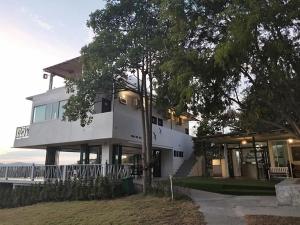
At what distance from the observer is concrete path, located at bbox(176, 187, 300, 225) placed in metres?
8.92

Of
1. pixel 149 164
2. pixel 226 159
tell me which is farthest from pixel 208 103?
pixel 226 159

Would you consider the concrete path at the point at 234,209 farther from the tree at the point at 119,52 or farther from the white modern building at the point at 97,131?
the white modern building at the point at 97,131

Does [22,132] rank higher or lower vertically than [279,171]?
higher

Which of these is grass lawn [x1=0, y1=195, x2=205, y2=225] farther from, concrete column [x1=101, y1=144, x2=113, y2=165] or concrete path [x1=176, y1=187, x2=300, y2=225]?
concrete column [x1=101, y1=144, x2=113, y2=165]

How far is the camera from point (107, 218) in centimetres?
1002

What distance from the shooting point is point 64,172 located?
17.0 metres

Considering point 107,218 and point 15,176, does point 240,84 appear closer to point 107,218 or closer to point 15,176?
point 107,218

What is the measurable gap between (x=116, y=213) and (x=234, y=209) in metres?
4.32

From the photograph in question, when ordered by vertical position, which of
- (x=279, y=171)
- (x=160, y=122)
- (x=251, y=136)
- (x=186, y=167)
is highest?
(x=160, y=122)

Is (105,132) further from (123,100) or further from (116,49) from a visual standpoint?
(116,49)

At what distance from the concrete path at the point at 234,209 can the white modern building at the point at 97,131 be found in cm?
626

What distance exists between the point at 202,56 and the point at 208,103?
2.58 m

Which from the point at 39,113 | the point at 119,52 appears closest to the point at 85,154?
the point at 39,113

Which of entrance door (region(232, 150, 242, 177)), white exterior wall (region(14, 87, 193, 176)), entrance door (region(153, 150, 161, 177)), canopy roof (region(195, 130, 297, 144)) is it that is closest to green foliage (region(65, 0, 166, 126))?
white exterior wall (region(14, 87, 193, 176))
